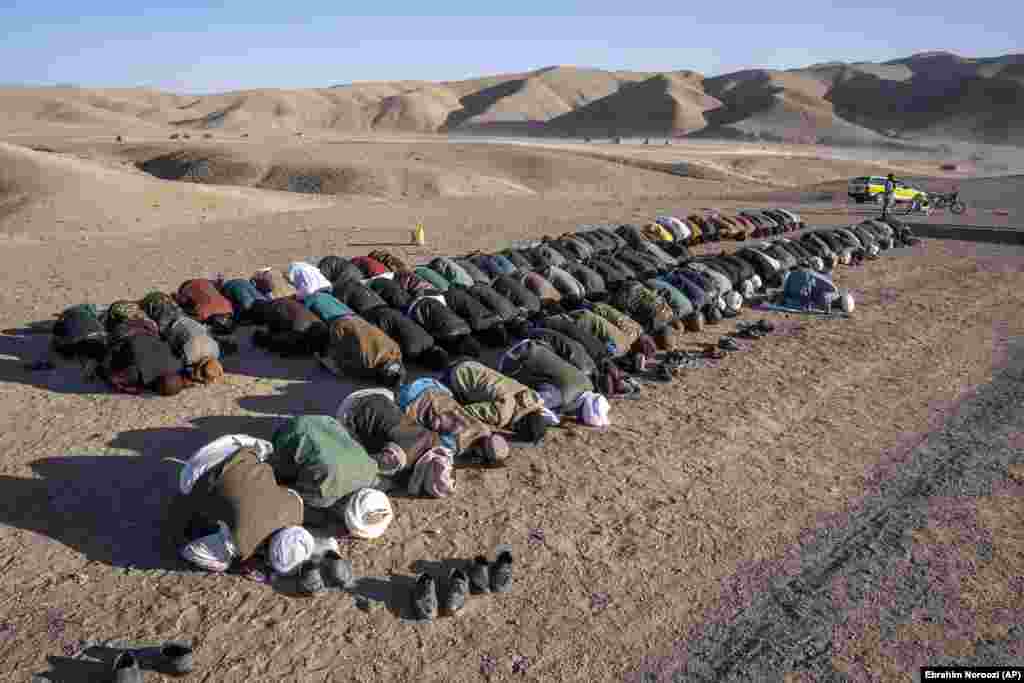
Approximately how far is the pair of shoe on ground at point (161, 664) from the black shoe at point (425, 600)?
160 centimetres

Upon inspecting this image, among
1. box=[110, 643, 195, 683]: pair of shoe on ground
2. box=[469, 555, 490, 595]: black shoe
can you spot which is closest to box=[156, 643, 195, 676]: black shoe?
box=[110, 643, 195, 683]: pair of shoe on ground

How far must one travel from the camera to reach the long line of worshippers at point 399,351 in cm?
618

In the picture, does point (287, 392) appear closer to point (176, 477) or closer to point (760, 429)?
point (176, 477)

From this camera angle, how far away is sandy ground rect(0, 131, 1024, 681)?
5316 mm

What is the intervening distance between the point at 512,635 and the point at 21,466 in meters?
5.44

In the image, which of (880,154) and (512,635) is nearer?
(512,635)

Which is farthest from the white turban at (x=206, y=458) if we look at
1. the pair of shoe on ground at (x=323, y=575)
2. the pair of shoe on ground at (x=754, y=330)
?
the pair of shoe on ground at (x=754, y=330)

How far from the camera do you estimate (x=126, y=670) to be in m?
4.70

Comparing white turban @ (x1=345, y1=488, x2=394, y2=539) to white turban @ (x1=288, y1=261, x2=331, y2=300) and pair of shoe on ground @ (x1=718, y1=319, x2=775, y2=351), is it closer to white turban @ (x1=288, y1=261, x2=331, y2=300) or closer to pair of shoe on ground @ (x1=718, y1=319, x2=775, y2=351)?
white turban @ (x1=288, y1=261, x2=331, y2=300)

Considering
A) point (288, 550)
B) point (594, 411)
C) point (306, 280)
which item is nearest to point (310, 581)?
point (288, 550)

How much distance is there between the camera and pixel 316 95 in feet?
410

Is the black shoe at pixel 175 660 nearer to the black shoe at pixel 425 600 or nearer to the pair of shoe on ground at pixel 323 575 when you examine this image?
the pair of shoe on ground at pixel 323 575

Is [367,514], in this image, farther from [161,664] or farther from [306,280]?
[306,280]

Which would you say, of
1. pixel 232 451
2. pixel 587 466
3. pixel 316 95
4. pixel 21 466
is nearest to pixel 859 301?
pixel 587 466
